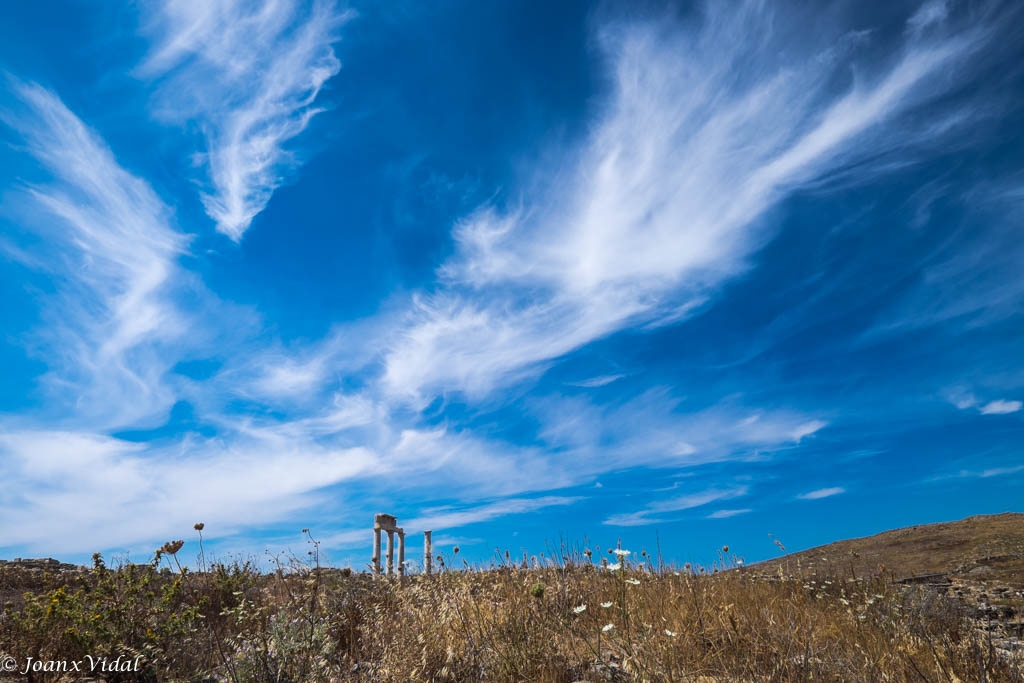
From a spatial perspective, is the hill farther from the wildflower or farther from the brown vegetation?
the wildflower

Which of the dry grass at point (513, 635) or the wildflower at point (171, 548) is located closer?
the dry grass at point (513, 635)

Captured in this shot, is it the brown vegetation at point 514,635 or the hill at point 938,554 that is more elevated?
the hill at point 938,554

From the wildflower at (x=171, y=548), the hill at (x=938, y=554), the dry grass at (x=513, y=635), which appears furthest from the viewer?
the hill at (x=938, y=554)

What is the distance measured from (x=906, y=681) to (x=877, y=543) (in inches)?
831

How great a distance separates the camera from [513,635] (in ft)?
20.1

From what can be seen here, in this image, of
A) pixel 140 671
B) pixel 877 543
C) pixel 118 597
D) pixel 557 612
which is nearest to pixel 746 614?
pixel 557 612

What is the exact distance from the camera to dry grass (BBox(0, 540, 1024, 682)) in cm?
591

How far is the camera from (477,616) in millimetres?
6586

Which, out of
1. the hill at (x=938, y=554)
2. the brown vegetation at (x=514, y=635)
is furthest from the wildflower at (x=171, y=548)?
the hill at (x=938, y=554)

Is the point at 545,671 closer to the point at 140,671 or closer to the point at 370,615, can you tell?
the point at 370,615

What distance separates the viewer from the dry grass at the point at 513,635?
19.4 feet

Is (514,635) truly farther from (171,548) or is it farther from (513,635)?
(171,548)

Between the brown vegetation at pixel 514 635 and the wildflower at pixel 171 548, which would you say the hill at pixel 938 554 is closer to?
the brown vegetation at pixel 514 635

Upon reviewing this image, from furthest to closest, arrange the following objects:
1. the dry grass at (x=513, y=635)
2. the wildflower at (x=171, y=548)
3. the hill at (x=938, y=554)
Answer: the hill at (x=938, y=554) → the wildflower at (x=171, y=548) → the dry grass at (x=513, y=635)
